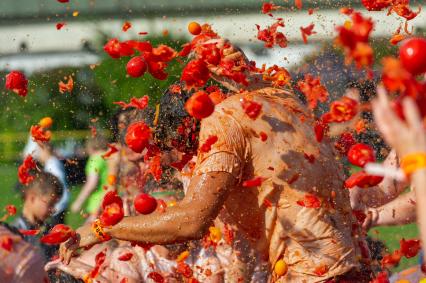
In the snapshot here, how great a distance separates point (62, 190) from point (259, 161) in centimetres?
303

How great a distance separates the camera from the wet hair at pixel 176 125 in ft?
15.4

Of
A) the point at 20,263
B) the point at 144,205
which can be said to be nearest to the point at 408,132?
the point at 144,205

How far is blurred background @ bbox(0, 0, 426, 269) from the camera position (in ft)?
23.0

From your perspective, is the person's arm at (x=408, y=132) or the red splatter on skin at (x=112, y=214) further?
the red splatter on skin at (x=112, y=214)

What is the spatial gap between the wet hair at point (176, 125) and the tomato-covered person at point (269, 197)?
544mm

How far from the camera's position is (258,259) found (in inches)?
181

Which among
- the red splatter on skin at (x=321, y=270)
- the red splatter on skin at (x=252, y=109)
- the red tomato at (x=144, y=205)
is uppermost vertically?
the red splatter on skin at (x=252, y=109)

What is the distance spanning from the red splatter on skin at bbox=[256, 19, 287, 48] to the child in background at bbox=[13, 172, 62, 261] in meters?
2.06

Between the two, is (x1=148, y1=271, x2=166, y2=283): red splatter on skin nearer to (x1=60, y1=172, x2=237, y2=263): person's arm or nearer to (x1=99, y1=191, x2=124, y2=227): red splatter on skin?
(x1=99, y1=191, x2=124, y2=227): red splatter on skin

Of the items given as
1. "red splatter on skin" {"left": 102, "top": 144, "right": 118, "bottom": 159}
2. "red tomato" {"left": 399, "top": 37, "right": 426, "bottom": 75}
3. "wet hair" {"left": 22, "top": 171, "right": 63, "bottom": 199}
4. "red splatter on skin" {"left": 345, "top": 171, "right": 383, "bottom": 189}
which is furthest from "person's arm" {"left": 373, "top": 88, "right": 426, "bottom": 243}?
"red splatter on skin" {"left": 102, "top": 144, "right": 118, "bottom": 159}

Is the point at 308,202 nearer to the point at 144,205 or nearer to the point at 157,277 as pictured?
the point at 144,205

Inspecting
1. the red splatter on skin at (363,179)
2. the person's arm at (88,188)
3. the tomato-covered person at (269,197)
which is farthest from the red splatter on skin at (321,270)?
the person's arm at (88,188)

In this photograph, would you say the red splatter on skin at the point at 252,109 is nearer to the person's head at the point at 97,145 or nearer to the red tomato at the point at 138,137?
the red tomato at the point at 138,137

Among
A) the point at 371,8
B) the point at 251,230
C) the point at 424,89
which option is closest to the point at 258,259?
the point at 251,230
